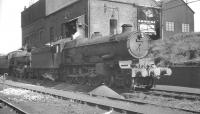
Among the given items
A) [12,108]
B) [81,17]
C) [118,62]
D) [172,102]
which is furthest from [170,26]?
[12,108]

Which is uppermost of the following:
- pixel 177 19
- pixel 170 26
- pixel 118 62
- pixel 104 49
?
pixel 177 19

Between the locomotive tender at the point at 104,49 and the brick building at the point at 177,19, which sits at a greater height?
the brick building at the point at 177,19

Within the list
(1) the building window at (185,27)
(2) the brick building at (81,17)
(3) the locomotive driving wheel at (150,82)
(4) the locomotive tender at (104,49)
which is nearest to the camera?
(4) the locomotive tender at (104,49)

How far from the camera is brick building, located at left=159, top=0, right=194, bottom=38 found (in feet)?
149

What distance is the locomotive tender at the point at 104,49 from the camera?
1332cm

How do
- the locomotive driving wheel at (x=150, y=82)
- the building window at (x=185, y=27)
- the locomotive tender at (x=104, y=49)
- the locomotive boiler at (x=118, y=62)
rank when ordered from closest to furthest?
the locomotive boiler at (x=118, y=62), the locomotive tender at (x=104, y=49), the locomotive driving wheel at (x=150, y=82), the building window at (x=185, y=27)

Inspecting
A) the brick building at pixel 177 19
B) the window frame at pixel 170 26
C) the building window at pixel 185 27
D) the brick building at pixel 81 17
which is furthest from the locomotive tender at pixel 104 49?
the building window at pixel 185 27

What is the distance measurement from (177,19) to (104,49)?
35.3 m

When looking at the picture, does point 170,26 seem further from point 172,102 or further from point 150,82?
point 172,102

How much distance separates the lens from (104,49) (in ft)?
47.8

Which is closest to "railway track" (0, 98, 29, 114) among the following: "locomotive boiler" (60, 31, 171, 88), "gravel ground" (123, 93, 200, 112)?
"gravel ground" (123, 93, 200, 112)

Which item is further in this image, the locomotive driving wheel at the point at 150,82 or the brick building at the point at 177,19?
the brick building at the point at 177,19

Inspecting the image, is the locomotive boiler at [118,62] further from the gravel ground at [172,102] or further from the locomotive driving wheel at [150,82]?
the gravel ground at [172,102]

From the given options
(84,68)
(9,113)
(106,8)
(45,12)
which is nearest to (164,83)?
(84,68)
